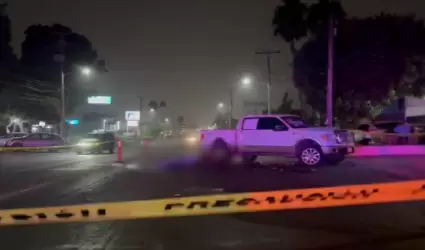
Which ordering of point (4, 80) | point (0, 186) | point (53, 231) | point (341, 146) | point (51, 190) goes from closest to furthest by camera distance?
point (53, 231), point (51, 190), point (0, 186), point (341, 146), point (4, 80)

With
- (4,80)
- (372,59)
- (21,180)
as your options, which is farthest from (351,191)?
(4,80)

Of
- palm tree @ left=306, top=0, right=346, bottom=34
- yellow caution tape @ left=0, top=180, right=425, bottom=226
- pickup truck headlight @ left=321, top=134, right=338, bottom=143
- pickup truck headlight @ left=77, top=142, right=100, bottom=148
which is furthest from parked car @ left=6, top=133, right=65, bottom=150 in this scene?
yellow caution tape @ left=0, top=180, right=425, bottom=226

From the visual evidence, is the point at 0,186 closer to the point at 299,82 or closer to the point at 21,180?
the point at 21,180

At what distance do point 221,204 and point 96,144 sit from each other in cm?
2704

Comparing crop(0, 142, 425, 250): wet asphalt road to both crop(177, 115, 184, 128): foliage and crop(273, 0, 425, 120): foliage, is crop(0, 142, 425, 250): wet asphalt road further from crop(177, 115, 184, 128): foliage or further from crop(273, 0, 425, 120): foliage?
crop(177, 115, 184, 128): foliage

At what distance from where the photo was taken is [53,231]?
30.9 feet

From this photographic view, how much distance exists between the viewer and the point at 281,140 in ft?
71.9

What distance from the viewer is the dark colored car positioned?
36844 mm

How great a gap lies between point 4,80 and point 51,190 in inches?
1829

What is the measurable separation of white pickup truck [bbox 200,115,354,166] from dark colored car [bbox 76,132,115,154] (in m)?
14.7

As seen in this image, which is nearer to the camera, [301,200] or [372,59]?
[301,200]

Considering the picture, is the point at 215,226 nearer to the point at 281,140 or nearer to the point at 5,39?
the point at 281,140

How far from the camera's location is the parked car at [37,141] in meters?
43.2

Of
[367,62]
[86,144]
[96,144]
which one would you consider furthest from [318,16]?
[86,144]
